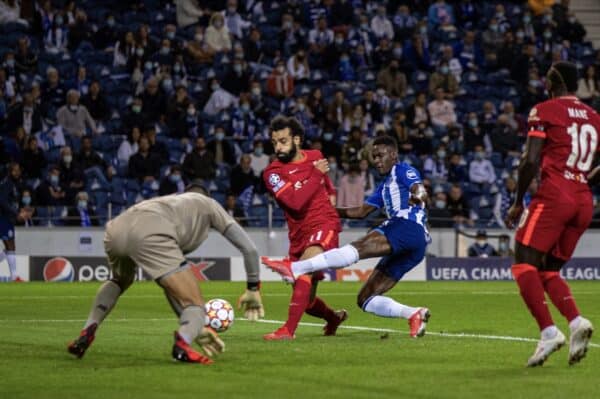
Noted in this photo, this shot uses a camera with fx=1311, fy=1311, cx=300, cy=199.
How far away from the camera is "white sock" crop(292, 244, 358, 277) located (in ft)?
40.1

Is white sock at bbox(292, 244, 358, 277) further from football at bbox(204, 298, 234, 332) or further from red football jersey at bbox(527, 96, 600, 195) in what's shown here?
red football jersey at bbox(527, 96, 600, 195)

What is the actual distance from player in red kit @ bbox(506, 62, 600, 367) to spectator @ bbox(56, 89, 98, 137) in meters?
19.6

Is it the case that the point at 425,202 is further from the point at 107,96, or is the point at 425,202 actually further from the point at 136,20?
the point at 136,20

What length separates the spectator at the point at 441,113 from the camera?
31359 millimetres

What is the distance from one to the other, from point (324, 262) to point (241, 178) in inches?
626

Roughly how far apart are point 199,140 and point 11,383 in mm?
19208

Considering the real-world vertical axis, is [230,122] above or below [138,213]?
below

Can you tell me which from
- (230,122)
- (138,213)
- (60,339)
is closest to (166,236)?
(138,213)

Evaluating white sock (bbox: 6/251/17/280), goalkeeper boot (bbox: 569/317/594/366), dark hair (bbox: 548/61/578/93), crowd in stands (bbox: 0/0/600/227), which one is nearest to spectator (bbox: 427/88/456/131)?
crowd in stands (bbox: 0/0/600/227)

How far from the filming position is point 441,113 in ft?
103

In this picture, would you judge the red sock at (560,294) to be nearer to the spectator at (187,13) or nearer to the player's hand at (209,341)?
the player's hand at (209,341)

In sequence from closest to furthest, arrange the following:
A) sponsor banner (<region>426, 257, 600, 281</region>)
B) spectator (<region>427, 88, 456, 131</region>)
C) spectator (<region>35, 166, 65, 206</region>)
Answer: spectator (<region>35, 166, 65, 206</region>) < sponsor banner (<region>426, 257, 600, 281</region>) < spectator (<region>427, 88, 456, 131</region>)

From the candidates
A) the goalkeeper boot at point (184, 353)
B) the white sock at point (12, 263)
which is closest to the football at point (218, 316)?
the goalkeeper boot at point (184, 353)

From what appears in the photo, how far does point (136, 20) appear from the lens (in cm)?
3184
